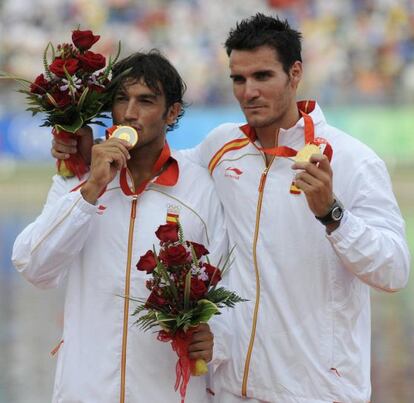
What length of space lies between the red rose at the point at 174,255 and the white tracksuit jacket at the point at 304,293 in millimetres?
453

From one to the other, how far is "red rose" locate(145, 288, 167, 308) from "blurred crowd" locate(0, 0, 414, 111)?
21.3 meters

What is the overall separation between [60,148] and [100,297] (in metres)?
0.67

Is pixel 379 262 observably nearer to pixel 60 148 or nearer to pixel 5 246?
pixel 60 148

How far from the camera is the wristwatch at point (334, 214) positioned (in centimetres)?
405

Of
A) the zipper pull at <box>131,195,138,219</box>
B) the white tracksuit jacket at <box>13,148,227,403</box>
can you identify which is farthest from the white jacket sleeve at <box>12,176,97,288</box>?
the zipper pull at <box>131,195,138,219</box>

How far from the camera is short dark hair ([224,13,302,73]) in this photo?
14.9 feet

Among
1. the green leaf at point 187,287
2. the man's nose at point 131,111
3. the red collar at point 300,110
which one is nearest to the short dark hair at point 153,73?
the man's nose at point 131,111

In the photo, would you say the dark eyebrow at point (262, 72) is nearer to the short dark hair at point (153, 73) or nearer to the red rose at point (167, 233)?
the short dark hair at point (153, 73)

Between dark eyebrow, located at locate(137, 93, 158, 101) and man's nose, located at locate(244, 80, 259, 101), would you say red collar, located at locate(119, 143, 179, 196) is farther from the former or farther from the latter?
man's nose, located at locate(244, 80, 259, 101)

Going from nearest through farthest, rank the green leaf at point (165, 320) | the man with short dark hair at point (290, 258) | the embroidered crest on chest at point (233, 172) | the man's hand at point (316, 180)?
the man's hand at point (316, 180) → the green leaf at point (165, 320) → the man with short dark hair at point (290, 258) → the embroidered crest on chest at point (233, 172)

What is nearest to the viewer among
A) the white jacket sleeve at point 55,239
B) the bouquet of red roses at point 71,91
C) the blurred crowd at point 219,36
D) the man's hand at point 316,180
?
the man's hand at point 316,180

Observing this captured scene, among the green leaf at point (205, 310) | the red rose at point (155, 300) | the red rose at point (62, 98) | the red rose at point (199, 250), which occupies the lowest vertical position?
the green leaf at point (205, 310)

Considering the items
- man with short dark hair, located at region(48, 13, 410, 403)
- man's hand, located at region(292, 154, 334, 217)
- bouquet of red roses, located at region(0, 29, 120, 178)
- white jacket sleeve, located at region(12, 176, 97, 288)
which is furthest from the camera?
bouquet of red roses, located at region(0, 29, 120, 178)

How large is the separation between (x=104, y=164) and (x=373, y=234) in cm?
107
